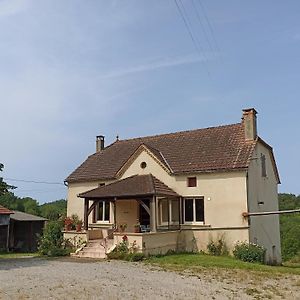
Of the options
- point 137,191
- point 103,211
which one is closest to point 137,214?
point 103,211

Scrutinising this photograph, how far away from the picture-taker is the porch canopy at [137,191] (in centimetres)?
2325

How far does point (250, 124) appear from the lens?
85.1ft

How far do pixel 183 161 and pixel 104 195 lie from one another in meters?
5.76

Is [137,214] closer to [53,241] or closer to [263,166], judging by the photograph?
[53,241]

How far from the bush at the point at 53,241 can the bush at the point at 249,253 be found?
31.0 feet

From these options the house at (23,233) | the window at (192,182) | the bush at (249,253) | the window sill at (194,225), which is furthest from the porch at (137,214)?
the house at (23,233)

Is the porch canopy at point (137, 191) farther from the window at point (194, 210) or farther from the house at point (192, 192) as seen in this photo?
the window at point (194, 210)

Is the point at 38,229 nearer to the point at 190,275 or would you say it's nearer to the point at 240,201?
the point at 240,201

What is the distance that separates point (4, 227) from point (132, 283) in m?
23.5

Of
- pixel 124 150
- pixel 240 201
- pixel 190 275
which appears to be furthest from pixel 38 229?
pixel 190 275

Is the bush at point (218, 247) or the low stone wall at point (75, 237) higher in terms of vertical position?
the low stone wall at point (75, 237)

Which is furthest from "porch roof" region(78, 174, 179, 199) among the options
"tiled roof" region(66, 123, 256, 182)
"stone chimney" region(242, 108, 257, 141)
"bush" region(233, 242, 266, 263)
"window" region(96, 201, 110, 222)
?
"stone chimney" region(242, 108, 257, 141)

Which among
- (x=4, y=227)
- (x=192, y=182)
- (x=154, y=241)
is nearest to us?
(x=154, y=241)

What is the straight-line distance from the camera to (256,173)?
26.1 m
